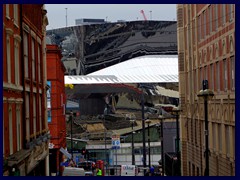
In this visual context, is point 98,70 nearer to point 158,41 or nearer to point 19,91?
point 158,41

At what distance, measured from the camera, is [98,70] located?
1628 cm

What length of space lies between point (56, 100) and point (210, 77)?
5.54m

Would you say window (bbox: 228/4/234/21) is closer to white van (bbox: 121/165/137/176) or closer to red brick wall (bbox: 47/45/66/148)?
white van (bbox: 121/165/137/176)

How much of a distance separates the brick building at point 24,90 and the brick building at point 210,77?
112 inches

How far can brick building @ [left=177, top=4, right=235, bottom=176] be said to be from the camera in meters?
10.8

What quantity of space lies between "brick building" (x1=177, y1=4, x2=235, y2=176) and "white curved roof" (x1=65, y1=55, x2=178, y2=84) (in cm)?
285

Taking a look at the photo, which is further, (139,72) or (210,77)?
(139,72)

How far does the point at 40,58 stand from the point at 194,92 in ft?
15.3

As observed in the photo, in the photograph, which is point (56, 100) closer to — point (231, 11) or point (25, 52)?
point (25, 52)

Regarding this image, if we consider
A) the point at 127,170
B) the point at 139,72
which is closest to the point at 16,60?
the point at 127,170

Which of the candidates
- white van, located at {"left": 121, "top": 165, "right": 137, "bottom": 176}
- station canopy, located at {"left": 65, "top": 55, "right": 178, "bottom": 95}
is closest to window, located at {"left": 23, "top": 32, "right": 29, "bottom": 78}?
station canopy, located at {"left": 65, "top": 55, "right": 178, "bottom": 95}

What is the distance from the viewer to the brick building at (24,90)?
1144cm

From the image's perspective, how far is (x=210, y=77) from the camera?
11.4 m
